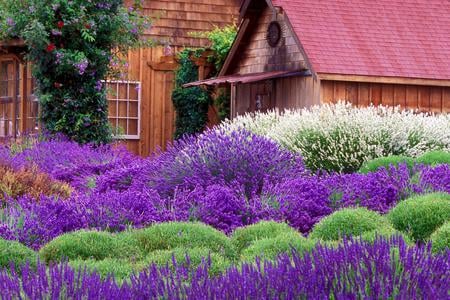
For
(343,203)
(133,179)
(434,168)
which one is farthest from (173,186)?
(434,168)

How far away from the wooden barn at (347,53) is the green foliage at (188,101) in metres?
1.39

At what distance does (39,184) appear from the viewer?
10273 mm

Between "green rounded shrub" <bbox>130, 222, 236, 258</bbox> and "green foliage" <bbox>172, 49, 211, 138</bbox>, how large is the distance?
16070 millimetres

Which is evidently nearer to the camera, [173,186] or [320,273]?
[320,273]

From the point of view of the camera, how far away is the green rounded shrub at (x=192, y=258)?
232 inches

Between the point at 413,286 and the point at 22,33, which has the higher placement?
the point at 22,33

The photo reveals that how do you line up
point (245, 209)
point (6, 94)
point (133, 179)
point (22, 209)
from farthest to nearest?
point (6, 94), point (133, 179), point (245, 209), point (22, 209)

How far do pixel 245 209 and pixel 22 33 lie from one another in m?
10.9

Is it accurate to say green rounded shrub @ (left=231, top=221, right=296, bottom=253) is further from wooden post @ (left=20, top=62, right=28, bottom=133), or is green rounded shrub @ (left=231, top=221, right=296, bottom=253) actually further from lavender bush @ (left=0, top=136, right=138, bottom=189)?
wooden post @ (left=20, top=62, right=28, bottom=133)

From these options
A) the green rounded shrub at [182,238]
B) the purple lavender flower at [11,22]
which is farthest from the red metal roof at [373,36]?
the green rounded shrub at [182,238]

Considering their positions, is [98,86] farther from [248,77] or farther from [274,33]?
[274,33]

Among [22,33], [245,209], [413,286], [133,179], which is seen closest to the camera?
[413,286]

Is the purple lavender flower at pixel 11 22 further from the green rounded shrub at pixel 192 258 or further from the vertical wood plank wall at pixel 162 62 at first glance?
the green rounded shrub at pixel 192 258

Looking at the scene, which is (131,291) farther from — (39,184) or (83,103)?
(83,103)
